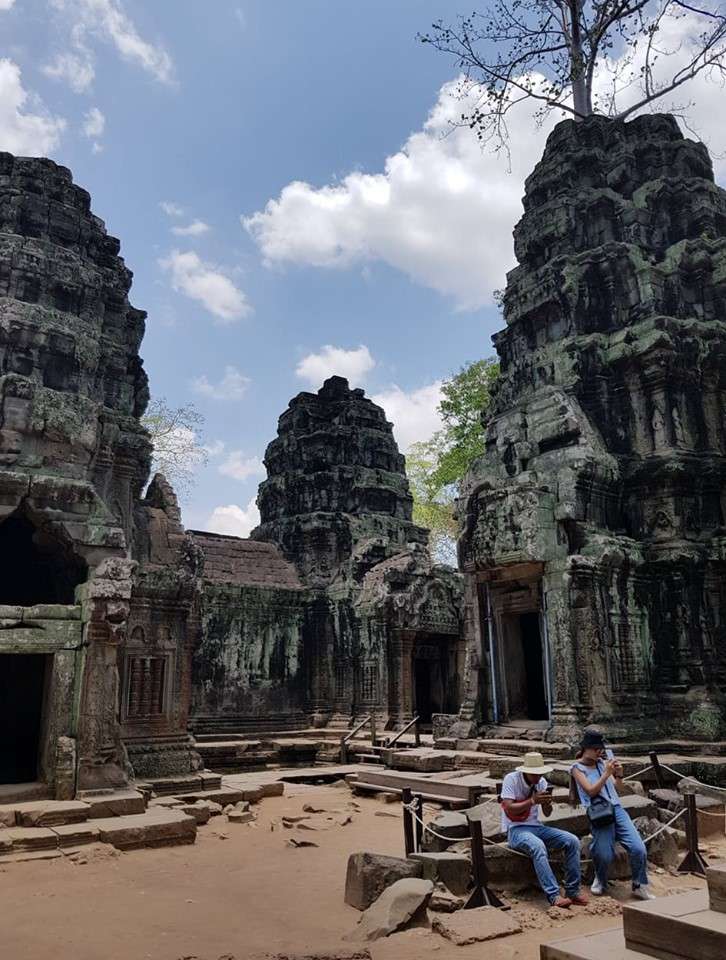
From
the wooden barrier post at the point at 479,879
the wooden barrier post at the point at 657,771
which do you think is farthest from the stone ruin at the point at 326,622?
the wooden barrier post at the point at 479,879

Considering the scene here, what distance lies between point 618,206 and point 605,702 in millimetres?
9715

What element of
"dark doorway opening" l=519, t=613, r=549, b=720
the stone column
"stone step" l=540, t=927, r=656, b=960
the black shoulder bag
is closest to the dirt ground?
the black shoulder bag

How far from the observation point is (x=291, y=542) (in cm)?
2295

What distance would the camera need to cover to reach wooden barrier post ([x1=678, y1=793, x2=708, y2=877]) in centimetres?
674

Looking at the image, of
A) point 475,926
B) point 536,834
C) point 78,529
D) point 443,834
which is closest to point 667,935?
point 475,926

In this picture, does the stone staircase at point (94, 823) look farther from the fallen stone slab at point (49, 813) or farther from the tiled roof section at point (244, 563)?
the tiled roof section at point (244, 563)

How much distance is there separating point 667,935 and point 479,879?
2.30m

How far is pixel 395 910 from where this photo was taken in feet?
17.4

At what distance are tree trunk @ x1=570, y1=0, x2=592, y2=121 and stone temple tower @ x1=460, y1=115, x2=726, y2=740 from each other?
3.23 feet

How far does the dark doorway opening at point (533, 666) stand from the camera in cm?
1377

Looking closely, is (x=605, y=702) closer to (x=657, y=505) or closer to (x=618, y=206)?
(x=657, y=505)

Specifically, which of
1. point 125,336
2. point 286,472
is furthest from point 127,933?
point 286,472

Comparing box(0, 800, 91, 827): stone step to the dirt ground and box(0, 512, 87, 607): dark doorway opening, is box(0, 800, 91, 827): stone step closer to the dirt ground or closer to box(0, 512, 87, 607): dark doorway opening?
the dirt ground

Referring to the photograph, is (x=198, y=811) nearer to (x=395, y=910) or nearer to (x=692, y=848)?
(x=395, y=910)
